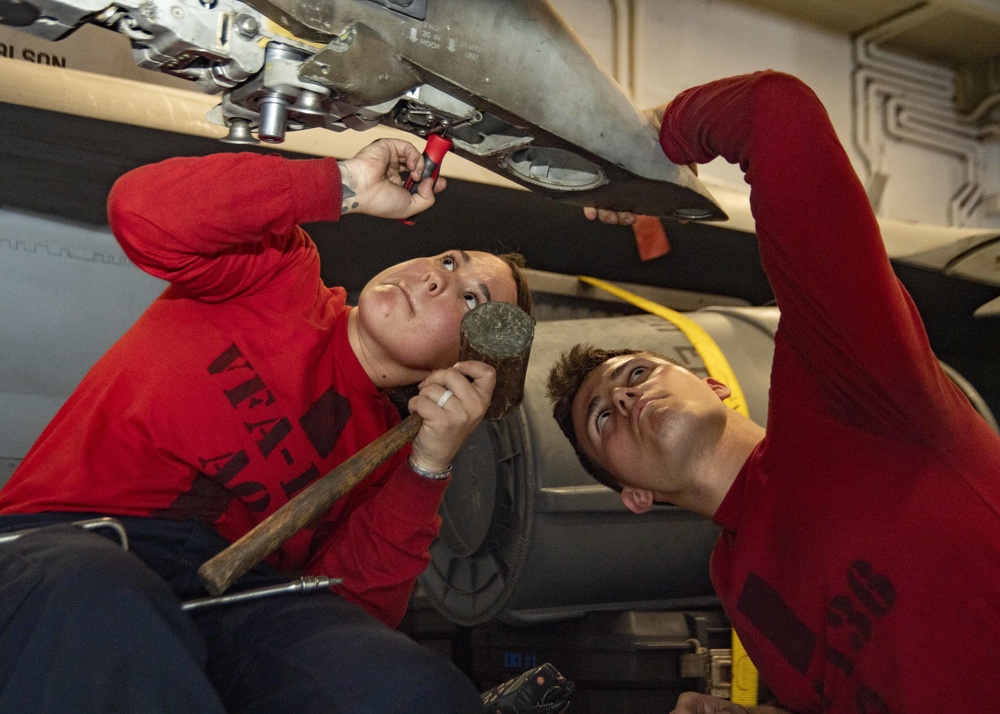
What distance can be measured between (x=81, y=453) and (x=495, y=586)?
39.5 inches

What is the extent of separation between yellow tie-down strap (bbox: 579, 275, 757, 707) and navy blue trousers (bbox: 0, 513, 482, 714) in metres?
0.78

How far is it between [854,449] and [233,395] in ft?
2.69

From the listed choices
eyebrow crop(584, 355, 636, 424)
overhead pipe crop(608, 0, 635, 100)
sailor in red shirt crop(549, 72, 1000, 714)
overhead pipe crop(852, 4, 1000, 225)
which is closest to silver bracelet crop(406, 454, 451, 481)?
eyebrow crop(584, 355, 636, 424)

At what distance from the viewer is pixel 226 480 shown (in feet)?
Answer: 3.97

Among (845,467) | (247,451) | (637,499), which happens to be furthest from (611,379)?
(247,451)

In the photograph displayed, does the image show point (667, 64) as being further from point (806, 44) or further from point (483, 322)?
point (483, 322)

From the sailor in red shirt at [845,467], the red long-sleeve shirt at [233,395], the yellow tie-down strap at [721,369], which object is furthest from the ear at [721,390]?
the red long-sleeve shirt at [233,395]

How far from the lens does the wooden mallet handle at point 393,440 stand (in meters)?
1.01

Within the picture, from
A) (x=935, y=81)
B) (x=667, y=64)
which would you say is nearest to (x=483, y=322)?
(x=667, y=64)

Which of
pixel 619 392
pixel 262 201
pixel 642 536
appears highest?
pixel 262 201

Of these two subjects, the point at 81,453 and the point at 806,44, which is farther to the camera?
the point at 806,44

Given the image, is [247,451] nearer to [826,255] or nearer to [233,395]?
[233,395]

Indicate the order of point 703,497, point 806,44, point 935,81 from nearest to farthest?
point 703,497, point 806,44, point 935,81

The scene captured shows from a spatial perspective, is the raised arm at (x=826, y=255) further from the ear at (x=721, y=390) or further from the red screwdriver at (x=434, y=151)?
the ear at (x=721, y=390)
